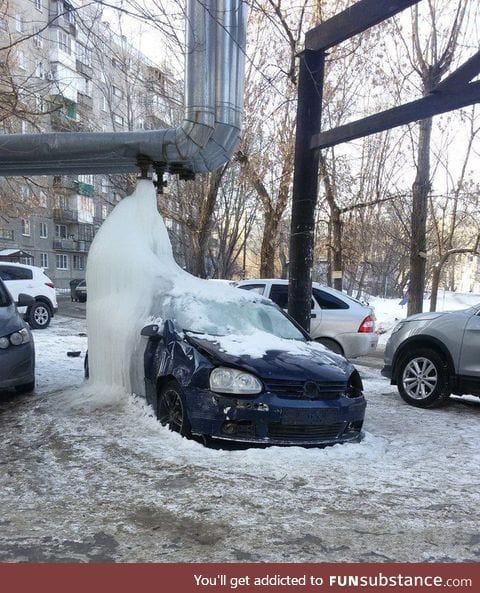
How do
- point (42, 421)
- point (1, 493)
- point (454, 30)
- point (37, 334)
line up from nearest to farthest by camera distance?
point (1, 493) < point (42, 421) < point (454, 30) < point (37, 334)

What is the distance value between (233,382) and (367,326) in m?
5.50

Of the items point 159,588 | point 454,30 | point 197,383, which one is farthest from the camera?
point 454,30

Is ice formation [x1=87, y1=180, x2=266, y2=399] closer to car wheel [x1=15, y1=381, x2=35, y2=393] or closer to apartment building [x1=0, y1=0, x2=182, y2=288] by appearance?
car wheel [x1=15, y1=381, x2=35, y2=393]

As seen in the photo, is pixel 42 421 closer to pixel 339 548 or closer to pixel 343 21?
pixel 339 548

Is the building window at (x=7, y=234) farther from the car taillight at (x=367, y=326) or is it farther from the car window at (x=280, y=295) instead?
the car taillight at (x=367, y=326)

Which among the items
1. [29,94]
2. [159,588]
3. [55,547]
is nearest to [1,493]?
[55,547]

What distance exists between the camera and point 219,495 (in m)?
3.90

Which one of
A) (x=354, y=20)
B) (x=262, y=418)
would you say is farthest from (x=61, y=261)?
(x=262, y=418)

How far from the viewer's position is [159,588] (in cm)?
282

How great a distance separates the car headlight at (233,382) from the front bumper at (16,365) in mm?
2825

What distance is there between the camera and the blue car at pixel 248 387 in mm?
4664

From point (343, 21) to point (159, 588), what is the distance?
24.3ft

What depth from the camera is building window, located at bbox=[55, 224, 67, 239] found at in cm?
5056

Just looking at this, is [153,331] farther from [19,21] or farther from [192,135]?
[19,21]
